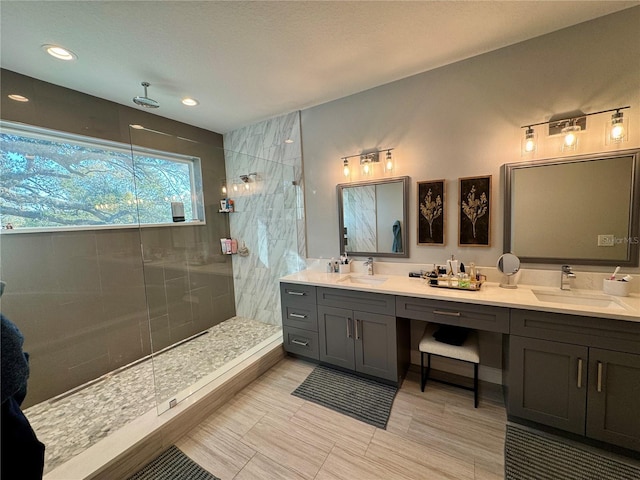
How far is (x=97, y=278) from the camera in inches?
96.0

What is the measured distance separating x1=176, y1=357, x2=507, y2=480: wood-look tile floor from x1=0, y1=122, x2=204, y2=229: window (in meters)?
1.91

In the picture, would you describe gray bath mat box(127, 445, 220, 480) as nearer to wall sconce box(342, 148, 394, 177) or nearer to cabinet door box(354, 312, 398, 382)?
cabinet door box(354, 312, 398, 382)

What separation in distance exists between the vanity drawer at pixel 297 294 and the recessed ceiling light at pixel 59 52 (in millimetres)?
2423

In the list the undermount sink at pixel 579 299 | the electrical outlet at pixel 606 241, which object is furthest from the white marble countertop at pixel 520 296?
the electrical outlet at pixel 606 241

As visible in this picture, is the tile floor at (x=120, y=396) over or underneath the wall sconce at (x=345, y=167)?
underneath

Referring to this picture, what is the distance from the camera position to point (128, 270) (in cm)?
265

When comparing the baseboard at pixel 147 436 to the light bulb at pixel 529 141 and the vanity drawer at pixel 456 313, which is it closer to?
the vanity drawer at pixel 456 313

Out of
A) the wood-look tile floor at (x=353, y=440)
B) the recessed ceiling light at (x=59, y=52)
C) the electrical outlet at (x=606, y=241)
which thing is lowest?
the wood-look tile floor at (x=353, y=440)

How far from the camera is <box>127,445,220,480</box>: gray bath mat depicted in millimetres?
1537

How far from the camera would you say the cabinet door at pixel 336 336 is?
7.65ft

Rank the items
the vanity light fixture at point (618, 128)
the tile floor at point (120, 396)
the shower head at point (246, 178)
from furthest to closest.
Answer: the shower head at point (246, 178) → the tile floor at point (120, 396) → the vanity light fixture at point (618, 128)

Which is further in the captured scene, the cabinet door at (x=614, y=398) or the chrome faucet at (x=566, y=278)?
the chrome faucet at (x=566, y=278)

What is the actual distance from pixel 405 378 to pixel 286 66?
2911mm

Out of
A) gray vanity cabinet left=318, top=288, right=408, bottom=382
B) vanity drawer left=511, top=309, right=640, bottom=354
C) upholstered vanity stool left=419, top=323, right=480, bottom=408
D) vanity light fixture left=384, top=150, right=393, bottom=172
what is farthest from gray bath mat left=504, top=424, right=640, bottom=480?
vanity light fixture left=384, top=150, right=393, bottom=172
